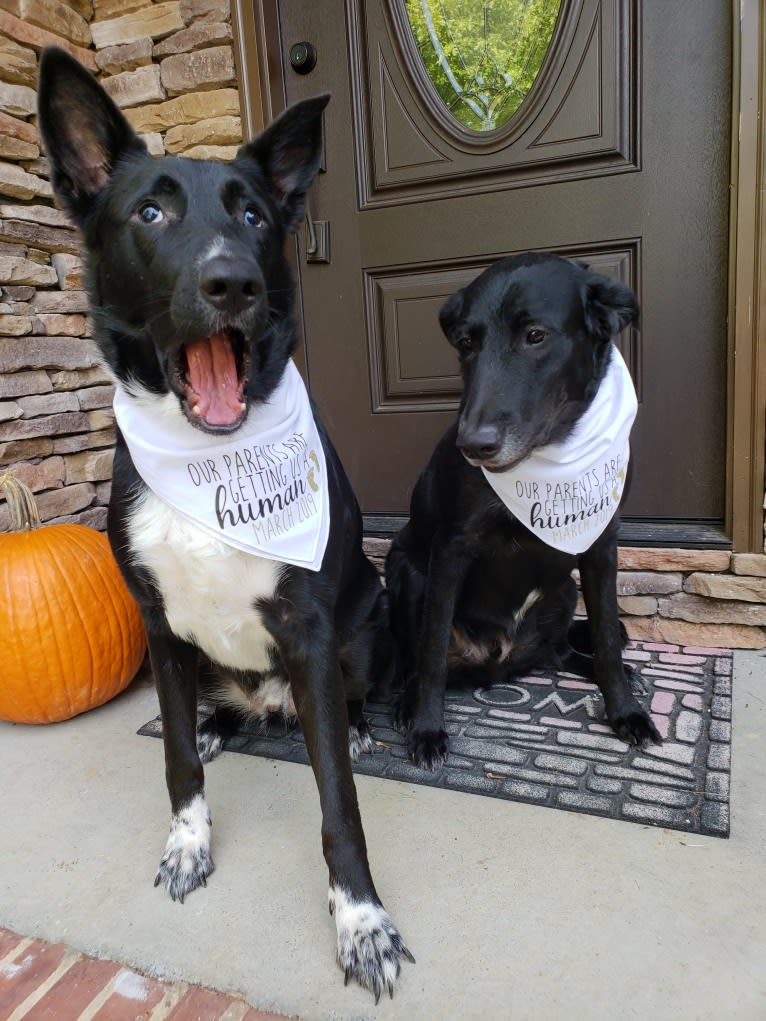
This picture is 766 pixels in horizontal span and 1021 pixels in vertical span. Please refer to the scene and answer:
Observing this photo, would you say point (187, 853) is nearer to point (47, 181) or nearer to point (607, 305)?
point (607, 305)

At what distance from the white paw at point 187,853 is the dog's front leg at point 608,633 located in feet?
4.06

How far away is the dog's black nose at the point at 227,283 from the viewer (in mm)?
1334

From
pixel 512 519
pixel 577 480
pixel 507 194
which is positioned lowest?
pixel 512 519

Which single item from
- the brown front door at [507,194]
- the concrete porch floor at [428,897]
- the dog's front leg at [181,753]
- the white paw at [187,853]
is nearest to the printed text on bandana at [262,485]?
the dog's front leg at [181,753]

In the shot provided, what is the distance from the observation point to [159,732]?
239 centimetres

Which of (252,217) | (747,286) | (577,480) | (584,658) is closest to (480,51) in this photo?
(747,286)

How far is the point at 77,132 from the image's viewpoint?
61.0 inches

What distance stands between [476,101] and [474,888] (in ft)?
9.39

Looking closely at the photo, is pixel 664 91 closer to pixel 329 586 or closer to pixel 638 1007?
pixel 329 586

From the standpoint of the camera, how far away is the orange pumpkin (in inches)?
92.1

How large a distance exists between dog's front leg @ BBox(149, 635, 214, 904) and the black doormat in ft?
1.53

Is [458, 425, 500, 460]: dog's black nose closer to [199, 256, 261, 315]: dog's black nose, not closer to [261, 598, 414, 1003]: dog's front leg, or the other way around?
[261, 598, 414, 1003]: dog's front leg

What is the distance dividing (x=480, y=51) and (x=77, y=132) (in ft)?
6.48

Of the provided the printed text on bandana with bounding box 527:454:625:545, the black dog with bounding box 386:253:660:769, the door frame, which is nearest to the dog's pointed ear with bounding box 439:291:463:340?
the black dog with bounding box 386:253:660:769
